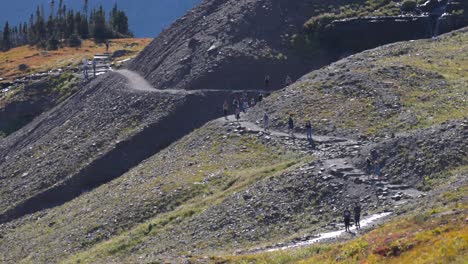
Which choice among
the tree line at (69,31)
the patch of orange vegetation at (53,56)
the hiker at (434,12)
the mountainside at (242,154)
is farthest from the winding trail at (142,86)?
the tree line at (69,31)

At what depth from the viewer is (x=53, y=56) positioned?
509ft

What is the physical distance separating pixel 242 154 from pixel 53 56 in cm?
8690

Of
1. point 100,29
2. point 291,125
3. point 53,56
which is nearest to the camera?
point 291,125

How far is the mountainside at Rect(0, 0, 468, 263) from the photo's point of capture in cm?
5472

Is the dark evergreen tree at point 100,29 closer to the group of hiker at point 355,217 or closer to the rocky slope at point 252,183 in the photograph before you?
the rocky slope at point 252,183

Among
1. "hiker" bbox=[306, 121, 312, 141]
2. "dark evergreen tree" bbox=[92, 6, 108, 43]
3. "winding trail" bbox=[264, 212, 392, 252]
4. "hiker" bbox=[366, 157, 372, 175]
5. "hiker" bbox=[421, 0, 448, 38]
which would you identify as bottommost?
"winding trail" bbox=[264, 212, 392, 252]

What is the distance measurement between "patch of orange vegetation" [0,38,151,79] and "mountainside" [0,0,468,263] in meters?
31.7

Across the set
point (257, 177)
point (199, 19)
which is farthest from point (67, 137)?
point (257, 177)

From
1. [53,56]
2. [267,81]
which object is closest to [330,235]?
[267,81]

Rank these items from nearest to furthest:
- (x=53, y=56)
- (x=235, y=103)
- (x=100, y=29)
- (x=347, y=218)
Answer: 1. (x=347, y=218)
2. (x=235, y=103)
3. (x=53, y=56)
4. (x=100, y=29)

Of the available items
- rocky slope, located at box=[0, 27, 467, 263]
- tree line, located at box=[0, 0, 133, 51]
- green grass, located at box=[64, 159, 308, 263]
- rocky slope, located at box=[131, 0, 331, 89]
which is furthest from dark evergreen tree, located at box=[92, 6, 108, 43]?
green grass, located at box=[64, 159, 308, 263]

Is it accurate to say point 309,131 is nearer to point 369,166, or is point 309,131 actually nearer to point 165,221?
point 369,166

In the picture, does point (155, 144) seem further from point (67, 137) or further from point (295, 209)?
point (295, 209)

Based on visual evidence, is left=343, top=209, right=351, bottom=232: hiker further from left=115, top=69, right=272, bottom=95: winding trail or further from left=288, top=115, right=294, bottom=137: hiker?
left=115, top=69, right=272, bottom=95: winding trail
